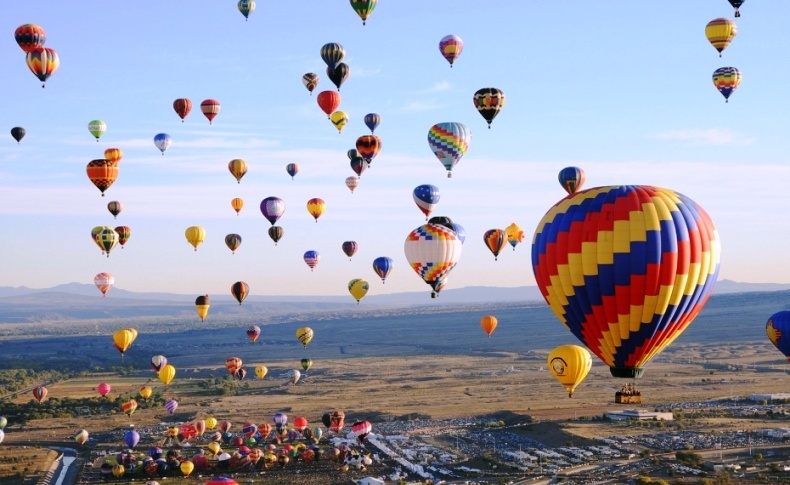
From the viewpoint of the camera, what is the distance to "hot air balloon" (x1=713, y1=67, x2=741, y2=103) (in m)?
56.2

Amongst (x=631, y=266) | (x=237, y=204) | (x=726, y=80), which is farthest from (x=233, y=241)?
(x=631, y=266)

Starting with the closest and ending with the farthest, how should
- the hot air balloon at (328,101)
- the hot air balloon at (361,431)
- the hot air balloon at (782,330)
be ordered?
1. the hot air balloon at (782,330)
2. the hot air balloon at (361,431)
3. the hot air balloon at (328,101)

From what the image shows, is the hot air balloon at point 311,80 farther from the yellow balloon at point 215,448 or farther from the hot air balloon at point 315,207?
the yellow balloon at point 215,448

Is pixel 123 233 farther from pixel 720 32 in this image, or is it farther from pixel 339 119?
pixel 720 32

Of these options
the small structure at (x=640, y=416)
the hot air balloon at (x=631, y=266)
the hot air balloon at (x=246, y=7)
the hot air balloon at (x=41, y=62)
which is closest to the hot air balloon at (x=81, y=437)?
the hot air balloon at (x=41, y=62)

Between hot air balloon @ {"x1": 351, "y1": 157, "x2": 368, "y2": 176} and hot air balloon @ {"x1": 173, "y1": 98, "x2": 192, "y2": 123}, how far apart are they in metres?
11.3

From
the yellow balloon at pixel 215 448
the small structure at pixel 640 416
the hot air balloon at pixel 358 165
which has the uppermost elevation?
the hot air balloon at pixel 358 165

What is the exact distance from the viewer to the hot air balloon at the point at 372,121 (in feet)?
205

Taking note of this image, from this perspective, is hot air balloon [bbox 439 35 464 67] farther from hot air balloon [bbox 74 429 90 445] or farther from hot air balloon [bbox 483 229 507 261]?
hot air balloon [bbox 74 429 90 445]

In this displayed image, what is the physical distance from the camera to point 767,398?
74.6 meters

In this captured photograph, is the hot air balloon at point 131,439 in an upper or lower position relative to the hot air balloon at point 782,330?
lower

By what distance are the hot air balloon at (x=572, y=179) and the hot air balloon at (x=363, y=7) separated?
1390cm

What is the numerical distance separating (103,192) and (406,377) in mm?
53160

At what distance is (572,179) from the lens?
5550 cm
